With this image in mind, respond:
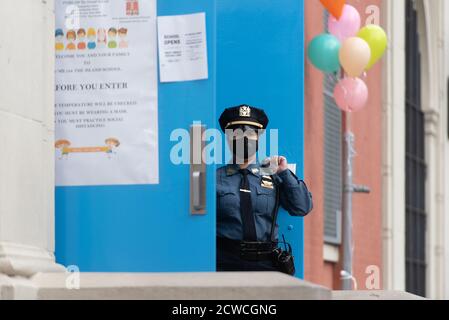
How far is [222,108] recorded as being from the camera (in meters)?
6.68

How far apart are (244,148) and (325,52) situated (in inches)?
184

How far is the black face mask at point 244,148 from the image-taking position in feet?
20.8

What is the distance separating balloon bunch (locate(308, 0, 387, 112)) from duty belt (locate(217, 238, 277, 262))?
4.61 metres

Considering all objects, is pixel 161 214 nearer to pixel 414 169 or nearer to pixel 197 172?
pixel 197 172

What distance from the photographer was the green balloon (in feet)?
35.7

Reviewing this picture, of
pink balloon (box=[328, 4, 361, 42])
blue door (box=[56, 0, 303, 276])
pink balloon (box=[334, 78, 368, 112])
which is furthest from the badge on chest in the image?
pink balloon (box=[334, 78, 368, 112])

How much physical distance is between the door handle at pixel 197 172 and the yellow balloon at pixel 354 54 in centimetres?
498

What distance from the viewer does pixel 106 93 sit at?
5957mm

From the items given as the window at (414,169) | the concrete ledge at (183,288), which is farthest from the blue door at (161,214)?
the window at (414,169)

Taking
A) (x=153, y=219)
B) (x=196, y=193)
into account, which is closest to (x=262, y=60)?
(x=196, y=193)

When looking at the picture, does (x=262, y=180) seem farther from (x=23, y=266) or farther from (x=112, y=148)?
(x=23, y=266)

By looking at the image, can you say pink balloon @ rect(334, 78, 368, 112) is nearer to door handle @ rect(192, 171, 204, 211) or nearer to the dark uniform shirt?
the dark uniform shirt

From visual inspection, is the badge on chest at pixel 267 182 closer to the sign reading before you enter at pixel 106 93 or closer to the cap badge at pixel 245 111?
the cap badge at pixel 245 111

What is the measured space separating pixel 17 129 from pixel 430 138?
13.8 metres
